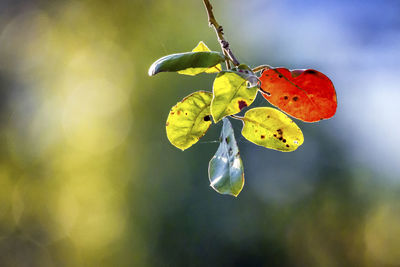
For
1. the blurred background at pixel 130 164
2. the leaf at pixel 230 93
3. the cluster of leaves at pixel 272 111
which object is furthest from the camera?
the blurred background at pixel 130 164

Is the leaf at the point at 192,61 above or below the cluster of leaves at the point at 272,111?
above

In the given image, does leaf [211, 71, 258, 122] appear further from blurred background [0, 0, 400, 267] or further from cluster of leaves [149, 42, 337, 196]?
blurred background [0, 0, 400, 267]

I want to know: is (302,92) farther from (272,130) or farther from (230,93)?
(230,93)

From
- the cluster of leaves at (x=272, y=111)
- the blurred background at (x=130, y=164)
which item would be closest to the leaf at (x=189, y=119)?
the cluster of leaves at (x=272, y=111)

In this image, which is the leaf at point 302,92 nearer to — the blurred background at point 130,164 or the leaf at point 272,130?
the leaf at point 272,130

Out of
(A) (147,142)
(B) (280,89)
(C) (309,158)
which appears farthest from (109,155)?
(B) (280,89)

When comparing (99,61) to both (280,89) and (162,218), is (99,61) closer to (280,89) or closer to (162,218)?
(162,218)
